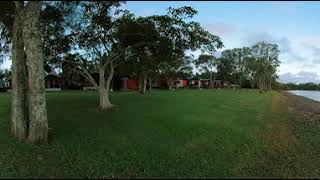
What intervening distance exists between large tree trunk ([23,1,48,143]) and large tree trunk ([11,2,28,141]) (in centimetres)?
100

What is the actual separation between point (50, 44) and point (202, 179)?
66.5 ft

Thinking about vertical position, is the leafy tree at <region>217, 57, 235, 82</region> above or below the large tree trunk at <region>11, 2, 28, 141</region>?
above

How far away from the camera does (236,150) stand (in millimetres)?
15031

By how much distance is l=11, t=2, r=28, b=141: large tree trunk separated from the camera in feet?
55.0

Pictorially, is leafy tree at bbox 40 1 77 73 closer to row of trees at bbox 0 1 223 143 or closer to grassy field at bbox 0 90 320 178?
row of trees at bbox 0 1 223 143

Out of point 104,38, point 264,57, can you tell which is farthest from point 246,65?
point 104,38

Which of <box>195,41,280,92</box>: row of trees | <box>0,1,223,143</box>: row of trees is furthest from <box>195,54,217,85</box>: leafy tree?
<box>0,1,223,143</box>: row of trees

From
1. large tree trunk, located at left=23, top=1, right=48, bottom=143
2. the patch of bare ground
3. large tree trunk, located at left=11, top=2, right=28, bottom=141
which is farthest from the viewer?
large tree trunk, located at left=11, top=2, right=28, bottom=141

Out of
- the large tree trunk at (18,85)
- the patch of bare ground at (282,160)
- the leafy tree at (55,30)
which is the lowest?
the patch of bare ground at (282,160)

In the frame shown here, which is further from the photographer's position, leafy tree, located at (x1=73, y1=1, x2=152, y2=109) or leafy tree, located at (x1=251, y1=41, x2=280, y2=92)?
leafy tree, located at (x1=251, y1=41, x2=280, y2=92)

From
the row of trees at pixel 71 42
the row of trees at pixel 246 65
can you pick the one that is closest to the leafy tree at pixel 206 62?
the row of trees at pixel 246 65

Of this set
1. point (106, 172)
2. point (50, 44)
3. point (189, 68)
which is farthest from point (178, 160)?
point (189, 68)

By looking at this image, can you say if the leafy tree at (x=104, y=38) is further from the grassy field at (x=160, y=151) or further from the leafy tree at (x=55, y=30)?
the grassy field at (x=160, y=151)

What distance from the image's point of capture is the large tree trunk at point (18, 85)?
55.0 feet
